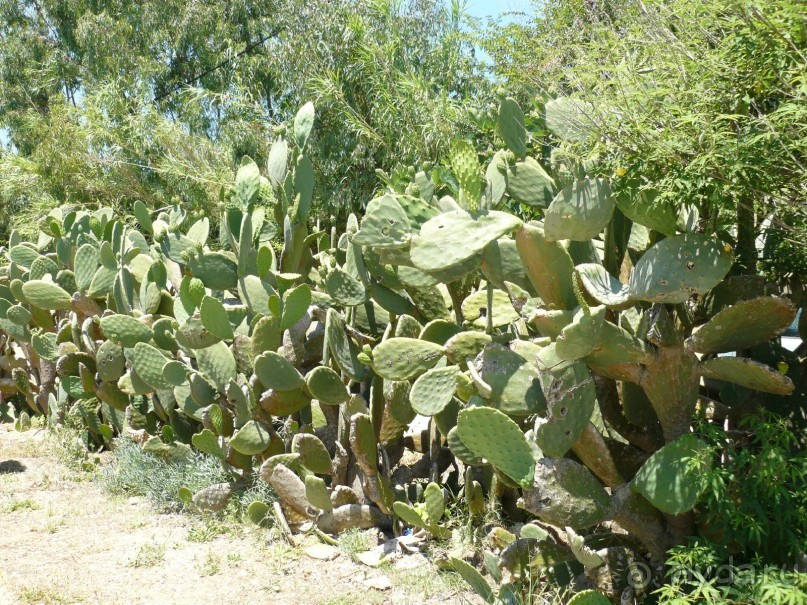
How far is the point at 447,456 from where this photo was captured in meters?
4.21

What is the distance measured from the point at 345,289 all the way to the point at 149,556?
1.61 meters

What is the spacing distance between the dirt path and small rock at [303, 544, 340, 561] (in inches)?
0.8

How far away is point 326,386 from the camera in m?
4.09

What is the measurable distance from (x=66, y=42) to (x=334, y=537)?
70.7ft

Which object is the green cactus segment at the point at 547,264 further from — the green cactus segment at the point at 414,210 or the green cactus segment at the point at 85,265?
the green cactus segment at the point at 85,265

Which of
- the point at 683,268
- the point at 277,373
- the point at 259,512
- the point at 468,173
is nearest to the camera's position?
the point at 683,268

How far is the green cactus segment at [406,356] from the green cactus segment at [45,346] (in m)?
3.64

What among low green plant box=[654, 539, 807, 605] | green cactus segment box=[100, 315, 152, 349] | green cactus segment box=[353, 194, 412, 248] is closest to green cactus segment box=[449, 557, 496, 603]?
low green plant box=[654, 539, 807, 605]

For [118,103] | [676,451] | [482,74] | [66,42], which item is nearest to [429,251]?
[676,451]

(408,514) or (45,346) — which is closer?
(408,514)

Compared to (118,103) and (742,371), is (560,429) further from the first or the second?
(118,103)

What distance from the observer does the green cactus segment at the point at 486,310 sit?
3627mm

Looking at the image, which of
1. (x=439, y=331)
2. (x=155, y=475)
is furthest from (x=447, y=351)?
(x=155, y=475)

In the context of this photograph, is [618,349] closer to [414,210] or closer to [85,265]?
[414,210]
